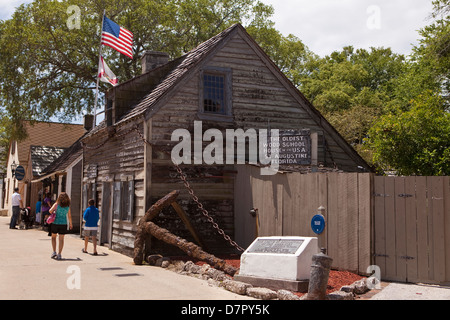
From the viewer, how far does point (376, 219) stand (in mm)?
9562

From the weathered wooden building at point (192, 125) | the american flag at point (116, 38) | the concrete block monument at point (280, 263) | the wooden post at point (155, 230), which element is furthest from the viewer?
the american flag at point (116, 38)

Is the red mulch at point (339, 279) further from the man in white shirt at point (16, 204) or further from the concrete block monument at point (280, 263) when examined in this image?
the man in white shirt at point (16, 204)

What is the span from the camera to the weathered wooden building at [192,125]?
44.0 ft

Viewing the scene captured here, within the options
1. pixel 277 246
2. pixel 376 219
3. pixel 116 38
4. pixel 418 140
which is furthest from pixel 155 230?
pixel 116 38

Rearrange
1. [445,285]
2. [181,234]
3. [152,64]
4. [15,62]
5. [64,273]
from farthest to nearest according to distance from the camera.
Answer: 1. [15,62]
2. [152,64]
3. [181,234]
4. [64,273]
5. [445,285]

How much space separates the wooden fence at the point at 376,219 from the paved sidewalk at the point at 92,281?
282cm

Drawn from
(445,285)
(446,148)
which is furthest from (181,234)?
(446,148)

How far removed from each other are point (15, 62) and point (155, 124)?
19.3m

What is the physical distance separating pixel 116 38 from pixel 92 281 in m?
14.1

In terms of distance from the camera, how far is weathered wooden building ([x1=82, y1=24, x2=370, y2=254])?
44.0ft

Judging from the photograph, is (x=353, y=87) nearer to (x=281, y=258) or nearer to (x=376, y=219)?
(x=376, y=219)

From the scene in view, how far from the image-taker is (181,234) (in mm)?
13352

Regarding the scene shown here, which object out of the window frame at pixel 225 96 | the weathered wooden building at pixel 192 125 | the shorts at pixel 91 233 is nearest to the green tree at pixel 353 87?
the weathered wooden building at pixel 192 125
